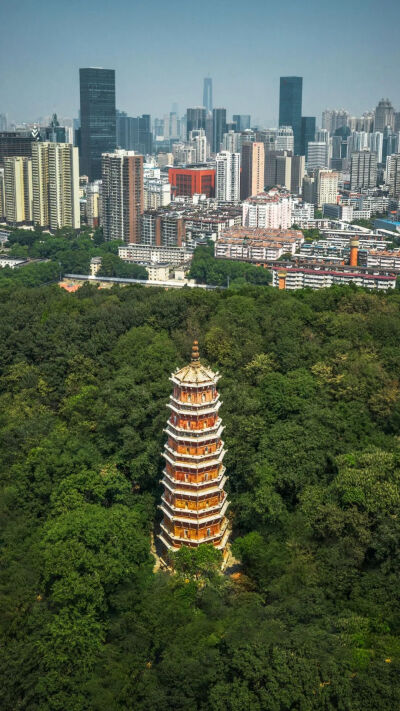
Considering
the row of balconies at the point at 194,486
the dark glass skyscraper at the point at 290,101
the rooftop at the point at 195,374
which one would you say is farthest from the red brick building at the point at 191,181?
the row of balconies at the point at 194,486

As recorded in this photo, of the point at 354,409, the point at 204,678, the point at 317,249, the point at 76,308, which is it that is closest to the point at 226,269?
the point at 317,249

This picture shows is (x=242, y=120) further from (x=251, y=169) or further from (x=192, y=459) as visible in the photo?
(x=192, y=459)

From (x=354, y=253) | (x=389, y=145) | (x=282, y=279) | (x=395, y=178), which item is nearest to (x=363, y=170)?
(x=395, y=178)

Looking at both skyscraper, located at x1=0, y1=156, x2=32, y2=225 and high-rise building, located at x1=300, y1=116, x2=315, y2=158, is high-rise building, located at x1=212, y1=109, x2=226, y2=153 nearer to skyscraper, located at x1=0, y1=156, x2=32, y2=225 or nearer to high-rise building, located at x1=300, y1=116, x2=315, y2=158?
high-rise building, located at x1=300, y1=116, x2=315, y2=158

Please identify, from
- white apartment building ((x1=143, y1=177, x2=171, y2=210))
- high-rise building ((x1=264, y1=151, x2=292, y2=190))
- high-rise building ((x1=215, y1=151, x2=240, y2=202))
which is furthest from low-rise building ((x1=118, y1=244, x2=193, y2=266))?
high-rise building ((x1=264, y1=151, x2=292, y2=190))

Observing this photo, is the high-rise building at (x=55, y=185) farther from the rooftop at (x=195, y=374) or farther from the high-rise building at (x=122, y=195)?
the rooftop at (x=195, y=374)

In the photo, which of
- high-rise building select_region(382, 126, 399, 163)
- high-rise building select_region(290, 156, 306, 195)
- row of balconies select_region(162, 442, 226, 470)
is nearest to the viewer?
row of balconies select_region(162, 442, 226, 470)

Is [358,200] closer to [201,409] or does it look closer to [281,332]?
[281,332]

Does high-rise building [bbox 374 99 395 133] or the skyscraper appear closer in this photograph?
the skyscraper
